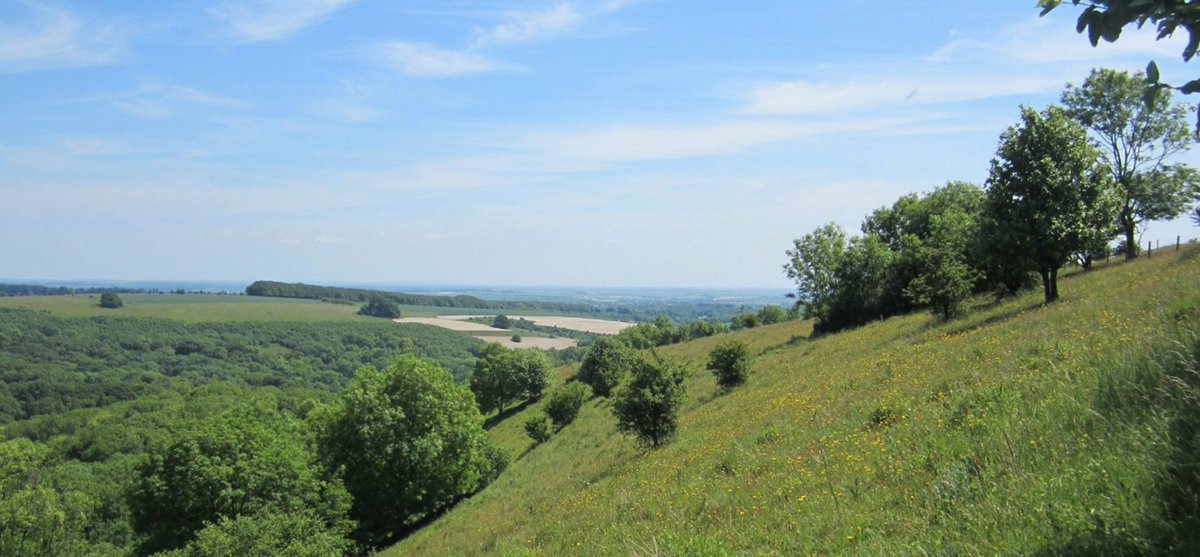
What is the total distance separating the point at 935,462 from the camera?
26.5ft

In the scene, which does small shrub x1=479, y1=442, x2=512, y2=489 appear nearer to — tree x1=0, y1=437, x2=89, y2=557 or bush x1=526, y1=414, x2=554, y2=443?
bush x1=526, y1=414, x2=554, y2=443

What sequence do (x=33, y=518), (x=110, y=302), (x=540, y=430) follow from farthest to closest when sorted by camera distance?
(x=110, y=302)
(x=540, y=430)
(x=33, y=518)

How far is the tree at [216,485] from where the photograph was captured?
28.5 m

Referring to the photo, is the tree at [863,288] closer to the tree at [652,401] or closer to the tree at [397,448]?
the tree at [652,401]

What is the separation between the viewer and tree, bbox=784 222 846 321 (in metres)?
48.8

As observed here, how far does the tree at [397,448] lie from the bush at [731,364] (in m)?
16.3

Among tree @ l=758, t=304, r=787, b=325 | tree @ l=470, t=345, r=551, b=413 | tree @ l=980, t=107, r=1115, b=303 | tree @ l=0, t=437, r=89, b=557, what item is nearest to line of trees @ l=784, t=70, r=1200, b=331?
tree @ l=980, t=107, r=1115, b=303

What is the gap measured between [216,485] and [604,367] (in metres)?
32.9

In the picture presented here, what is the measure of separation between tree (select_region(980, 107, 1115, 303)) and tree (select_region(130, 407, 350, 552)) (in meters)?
32.3

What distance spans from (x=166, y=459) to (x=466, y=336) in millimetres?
141519

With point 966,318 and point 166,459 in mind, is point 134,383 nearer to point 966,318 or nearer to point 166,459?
point 166,459

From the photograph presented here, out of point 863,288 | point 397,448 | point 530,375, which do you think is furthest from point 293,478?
point 863,288

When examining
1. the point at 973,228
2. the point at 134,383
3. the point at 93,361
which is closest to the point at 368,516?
the point at 973,228

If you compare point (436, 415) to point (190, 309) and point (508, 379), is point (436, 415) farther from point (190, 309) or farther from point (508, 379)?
point (190, 309)
